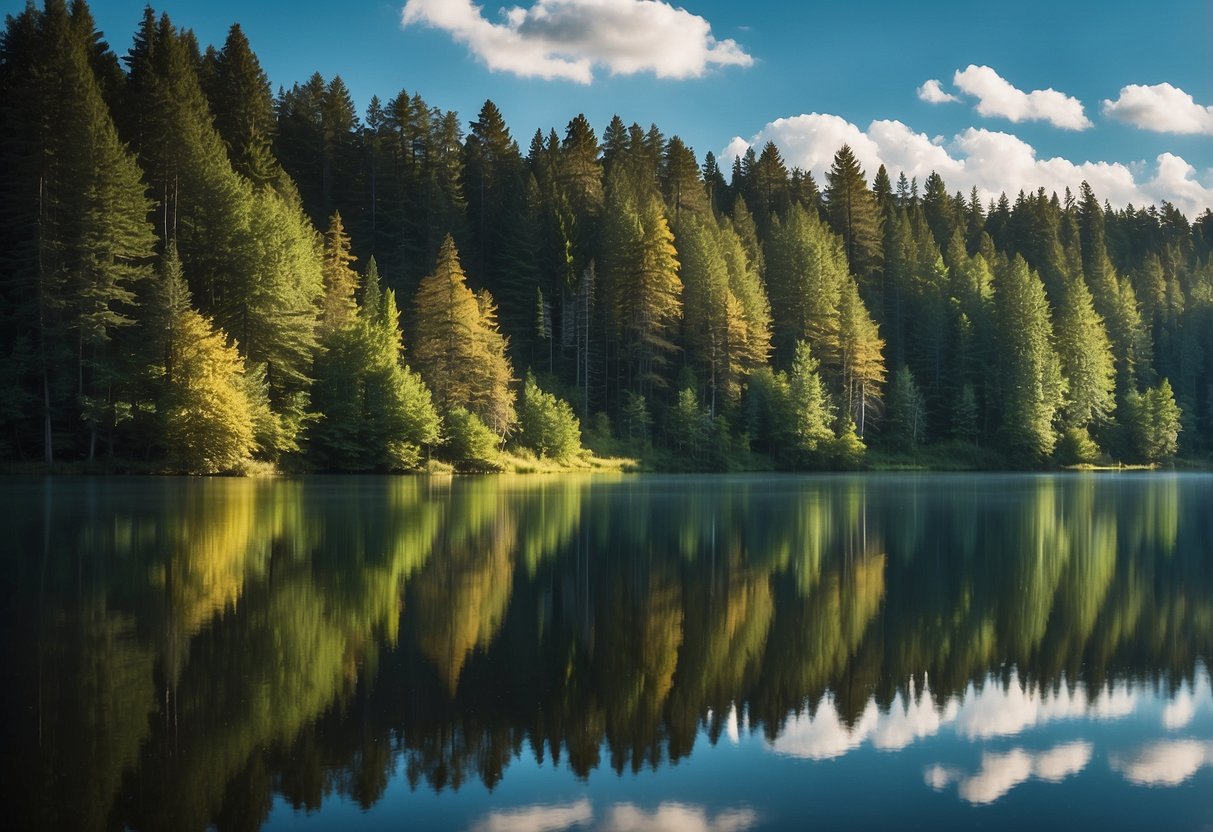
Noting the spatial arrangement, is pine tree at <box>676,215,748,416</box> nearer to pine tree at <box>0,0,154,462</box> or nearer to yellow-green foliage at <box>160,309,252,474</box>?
yellow-green foliage at <box>160,309,252,474</box>

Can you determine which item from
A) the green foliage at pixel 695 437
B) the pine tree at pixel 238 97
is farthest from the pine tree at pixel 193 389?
the green foliage at pixel 695 437

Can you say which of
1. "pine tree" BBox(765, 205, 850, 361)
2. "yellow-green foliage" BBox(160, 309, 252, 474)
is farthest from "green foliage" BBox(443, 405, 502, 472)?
"pine tree" BBox(765, 205, 850, 361)

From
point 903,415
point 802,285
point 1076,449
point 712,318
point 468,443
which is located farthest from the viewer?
point 802,285

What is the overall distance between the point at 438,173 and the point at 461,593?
8306cm

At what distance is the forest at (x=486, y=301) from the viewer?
51688 mm

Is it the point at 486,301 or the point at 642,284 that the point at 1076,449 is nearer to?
the point at 642,284

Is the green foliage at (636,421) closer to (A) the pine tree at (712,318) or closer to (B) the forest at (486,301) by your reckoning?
(B) the forest at (486,301)

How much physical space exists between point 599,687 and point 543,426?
5629cm

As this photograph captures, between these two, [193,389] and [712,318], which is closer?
[193,389]

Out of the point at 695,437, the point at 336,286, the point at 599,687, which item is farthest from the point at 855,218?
the point at 599,687

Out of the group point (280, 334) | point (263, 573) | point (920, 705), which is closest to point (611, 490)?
point (280, 334)

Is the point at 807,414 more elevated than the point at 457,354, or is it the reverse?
the point at 457,354

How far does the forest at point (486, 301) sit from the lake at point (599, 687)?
1439 inches

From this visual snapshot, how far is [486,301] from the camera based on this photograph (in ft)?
222
